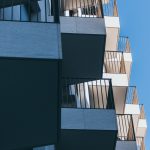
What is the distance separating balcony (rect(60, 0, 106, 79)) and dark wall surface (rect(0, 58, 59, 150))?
3.40 meters

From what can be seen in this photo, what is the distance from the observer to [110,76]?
16.4 m

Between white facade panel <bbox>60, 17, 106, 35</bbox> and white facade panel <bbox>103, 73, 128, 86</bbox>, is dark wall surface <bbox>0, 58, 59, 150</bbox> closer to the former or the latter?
white facade panel <bbox>60, 17, 106, 35</bbox>

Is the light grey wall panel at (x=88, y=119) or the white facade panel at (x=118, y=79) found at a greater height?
the white facade panel at (x=118, y=79)

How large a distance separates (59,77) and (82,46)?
4.20 metres

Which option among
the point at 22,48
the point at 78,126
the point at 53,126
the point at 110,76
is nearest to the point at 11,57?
the point at 22,48

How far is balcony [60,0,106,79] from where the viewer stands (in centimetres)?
1045

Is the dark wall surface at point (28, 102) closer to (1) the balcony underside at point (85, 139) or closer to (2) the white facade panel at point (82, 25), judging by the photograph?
(1) the balcony underside at point (85, 139)

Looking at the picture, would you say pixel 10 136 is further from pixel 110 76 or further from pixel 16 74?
pixel 110 76

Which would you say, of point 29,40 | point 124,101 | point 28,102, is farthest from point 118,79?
point 29,40

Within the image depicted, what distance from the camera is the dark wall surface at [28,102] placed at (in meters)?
6.09

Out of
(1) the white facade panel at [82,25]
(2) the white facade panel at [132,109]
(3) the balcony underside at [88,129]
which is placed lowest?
(2) the white facade panel at [132,109]

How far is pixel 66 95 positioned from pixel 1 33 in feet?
21.2

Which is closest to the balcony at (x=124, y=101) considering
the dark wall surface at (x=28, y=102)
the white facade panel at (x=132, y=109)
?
the white facade panel at (x=132, y=109)

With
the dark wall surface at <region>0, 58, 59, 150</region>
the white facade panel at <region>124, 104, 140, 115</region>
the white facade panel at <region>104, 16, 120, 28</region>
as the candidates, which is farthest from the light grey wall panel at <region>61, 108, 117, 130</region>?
the white facade panel at <region>124, 104, 140, 115</region>
